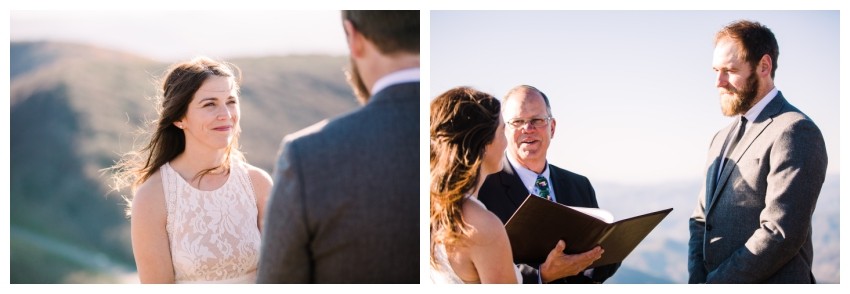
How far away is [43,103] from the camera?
18.4ft

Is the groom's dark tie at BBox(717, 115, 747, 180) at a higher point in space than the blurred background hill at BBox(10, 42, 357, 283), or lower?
higher

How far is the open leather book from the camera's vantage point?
3.03 metres

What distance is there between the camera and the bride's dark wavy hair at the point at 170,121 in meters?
3.35

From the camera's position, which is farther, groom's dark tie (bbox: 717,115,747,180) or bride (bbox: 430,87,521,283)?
groom's dark tie (bbox: 717,115,747,180)

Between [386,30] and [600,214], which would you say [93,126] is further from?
[386,30]

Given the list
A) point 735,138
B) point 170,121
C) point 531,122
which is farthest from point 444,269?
point 735,138

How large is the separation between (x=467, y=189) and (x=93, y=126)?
5544 millimetres

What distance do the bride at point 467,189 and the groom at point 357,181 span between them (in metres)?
0.44

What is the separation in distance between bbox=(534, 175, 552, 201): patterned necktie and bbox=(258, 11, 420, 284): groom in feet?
4.40

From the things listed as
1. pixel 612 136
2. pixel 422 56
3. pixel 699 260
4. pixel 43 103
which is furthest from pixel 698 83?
pixel 43 103

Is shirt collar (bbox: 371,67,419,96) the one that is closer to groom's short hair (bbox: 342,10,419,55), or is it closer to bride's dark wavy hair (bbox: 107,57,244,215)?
groom's short hair (bbox: 342,10,419,55)

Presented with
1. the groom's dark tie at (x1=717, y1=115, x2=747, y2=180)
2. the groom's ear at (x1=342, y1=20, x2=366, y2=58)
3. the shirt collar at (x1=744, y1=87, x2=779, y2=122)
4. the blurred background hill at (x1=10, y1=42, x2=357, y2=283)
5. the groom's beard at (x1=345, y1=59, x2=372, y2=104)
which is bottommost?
the blurred background hill at (x1=10, y1=42, x2=357, y2=283)

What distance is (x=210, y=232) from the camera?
128 inches

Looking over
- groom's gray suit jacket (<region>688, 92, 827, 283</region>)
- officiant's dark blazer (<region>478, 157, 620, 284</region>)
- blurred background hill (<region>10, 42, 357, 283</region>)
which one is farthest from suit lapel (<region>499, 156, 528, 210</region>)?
blurred background hill (<region>10, 42, 357, 283</region>)
